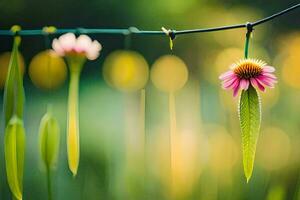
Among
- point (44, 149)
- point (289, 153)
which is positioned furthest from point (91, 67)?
point (44, 149)

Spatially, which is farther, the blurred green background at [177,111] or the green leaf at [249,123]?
the blurred green background at [177,111]

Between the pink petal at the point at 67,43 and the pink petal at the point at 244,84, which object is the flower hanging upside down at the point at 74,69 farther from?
the pink petal at the point at 244,84

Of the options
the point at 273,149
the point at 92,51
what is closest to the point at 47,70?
the point at 92,51

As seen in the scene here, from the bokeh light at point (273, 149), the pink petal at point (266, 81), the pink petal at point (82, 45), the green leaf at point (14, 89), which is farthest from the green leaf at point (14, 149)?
the bokeh light at point (273, 149)

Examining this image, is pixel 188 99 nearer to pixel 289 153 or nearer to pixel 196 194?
pixel 289 153

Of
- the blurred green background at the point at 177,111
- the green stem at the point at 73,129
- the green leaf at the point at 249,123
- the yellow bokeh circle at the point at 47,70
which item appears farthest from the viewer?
the blurred green background at the point at 177,111

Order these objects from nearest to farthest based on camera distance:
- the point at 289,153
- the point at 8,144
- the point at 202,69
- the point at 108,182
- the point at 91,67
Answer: the point at 8,144 < the point at 108,182 < the point at 289,153 < the point at 202,69 < the point at 91,67
